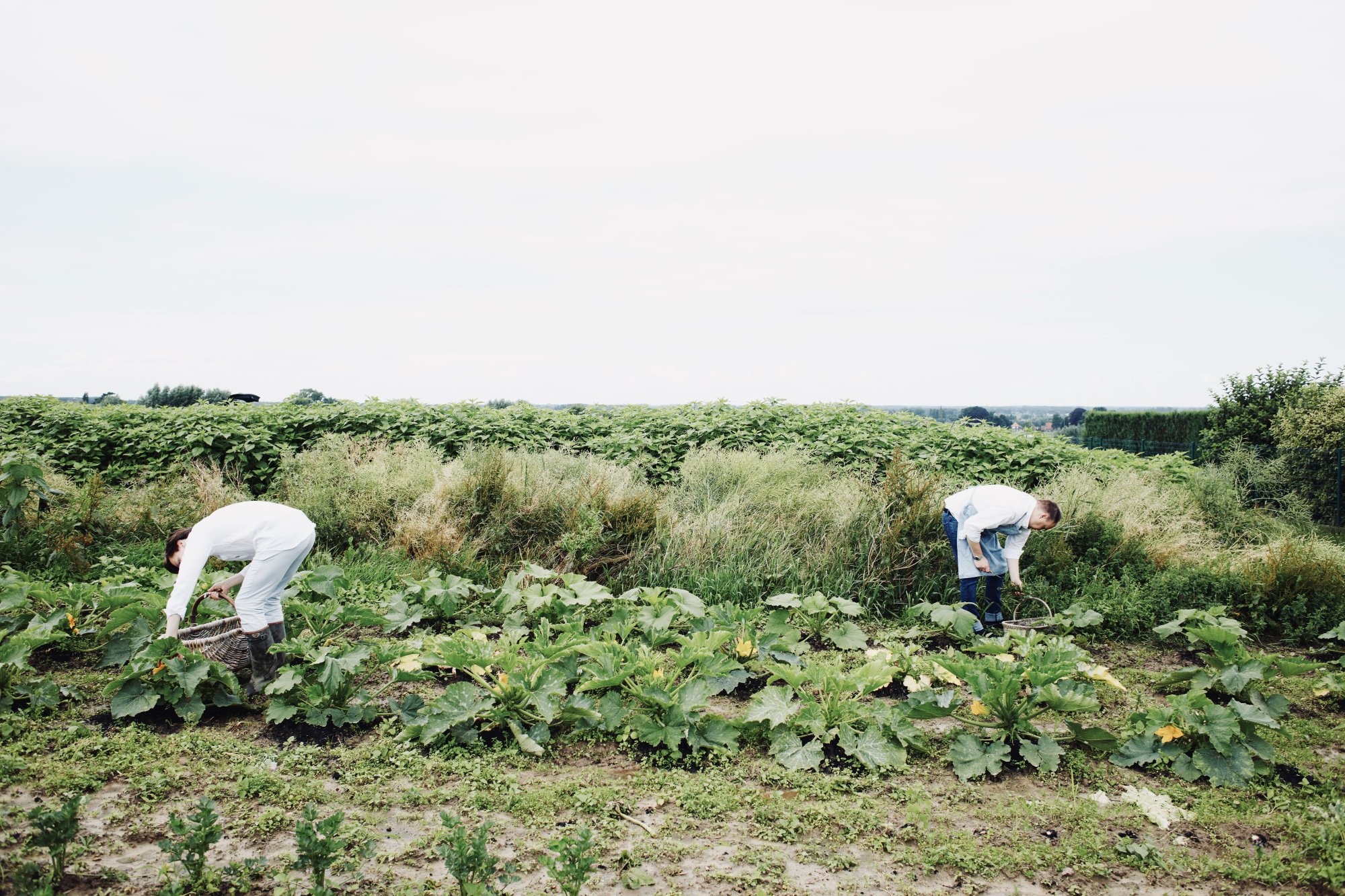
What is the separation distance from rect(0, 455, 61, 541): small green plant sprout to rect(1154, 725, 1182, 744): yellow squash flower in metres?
8.24

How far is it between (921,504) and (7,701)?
20.4ft

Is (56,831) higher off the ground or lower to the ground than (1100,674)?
higher

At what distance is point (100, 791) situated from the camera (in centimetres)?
332

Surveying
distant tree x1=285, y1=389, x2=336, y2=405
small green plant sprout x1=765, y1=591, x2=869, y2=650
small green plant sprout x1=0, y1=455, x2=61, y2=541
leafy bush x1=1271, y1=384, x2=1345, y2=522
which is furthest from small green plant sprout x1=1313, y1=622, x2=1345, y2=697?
distant tree x1=285, y1=389, x2=336, y2=405

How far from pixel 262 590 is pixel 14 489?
12.8ft

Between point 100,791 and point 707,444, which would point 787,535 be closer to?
point 707,444

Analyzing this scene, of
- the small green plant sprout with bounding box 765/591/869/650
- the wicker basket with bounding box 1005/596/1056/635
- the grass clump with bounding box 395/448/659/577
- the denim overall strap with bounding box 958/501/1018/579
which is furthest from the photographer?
the grass clump with bounding box 395/448/659/577

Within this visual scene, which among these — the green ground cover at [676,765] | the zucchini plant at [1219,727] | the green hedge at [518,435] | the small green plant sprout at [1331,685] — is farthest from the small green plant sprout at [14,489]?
the small green plant sprout at [1331,685]

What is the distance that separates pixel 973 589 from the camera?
229 inches

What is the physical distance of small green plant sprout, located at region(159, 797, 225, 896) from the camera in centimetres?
243

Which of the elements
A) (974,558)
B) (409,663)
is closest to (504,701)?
(409,663)

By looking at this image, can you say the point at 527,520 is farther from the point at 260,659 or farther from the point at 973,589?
the point at 973,589

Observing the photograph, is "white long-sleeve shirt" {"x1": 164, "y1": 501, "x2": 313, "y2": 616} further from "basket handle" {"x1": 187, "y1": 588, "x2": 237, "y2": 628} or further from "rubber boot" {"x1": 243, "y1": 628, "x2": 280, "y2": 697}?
"rubber boot" {"x1": 243, "y1": 628, "x2": 280, "y2": 697}

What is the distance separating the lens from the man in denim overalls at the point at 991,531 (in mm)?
5582
